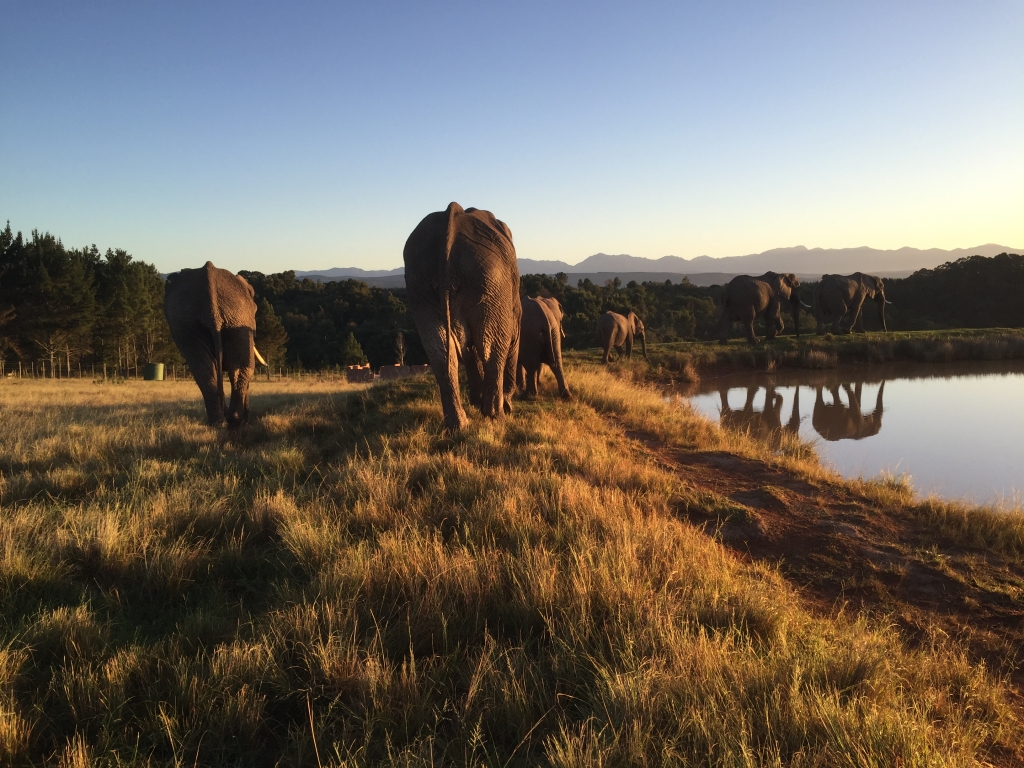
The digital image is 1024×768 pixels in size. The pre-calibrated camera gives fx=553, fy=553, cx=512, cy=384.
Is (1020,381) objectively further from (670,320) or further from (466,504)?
(670,320)

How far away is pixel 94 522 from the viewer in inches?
144

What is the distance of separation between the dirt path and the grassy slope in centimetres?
30

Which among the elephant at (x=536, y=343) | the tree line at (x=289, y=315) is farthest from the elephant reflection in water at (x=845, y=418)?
the tree line at (x=289, y=315)

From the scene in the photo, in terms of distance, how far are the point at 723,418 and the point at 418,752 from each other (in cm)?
1274

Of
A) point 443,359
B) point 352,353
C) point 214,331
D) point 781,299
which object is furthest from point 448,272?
point 352,353

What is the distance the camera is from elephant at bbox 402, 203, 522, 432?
6344 mm

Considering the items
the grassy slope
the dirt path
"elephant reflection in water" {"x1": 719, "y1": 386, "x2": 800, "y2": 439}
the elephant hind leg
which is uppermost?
the elephant hind leg

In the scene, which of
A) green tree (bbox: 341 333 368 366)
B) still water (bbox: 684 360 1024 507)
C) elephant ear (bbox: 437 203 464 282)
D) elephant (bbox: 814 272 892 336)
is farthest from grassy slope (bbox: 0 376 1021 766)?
green tree (bbox: 341 333 368 366)

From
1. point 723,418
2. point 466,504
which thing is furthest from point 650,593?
point 723,418

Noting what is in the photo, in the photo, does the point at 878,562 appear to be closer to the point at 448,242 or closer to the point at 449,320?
the point at 449,320

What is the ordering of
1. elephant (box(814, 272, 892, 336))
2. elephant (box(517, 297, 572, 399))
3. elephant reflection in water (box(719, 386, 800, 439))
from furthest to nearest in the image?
elephant (box(814, 272, 892, 336)) < elephant reflection in water (box(719, 386, 800, 439)) < elephant (box(517, 297, 572, 399))

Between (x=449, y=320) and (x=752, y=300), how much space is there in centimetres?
2065

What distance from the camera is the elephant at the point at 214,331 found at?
822 cm

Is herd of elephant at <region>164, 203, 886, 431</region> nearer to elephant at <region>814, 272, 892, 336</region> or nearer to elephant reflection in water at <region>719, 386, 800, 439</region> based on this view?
elephant reflection in water at <region>719, 386, 800, 439</region>
